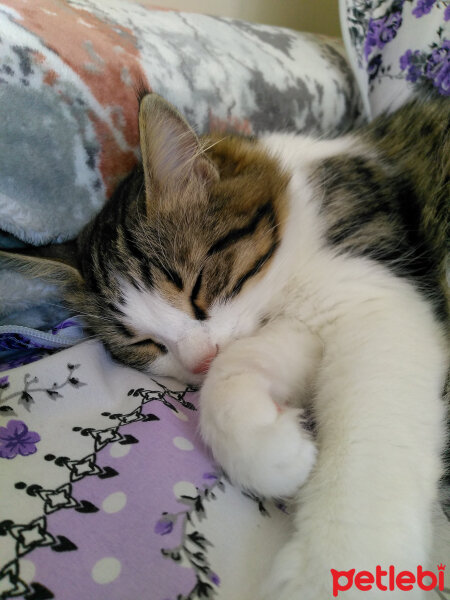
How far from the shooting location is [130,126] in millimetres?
1097

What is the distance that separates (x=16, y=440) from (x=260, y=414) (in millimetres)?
389

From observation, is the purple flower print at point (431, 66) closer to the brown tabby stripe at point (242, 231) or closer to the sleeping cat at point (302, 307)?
the sleeping cat at point (302, 307)

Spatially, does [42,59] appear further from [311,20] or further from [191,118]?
[311,20]

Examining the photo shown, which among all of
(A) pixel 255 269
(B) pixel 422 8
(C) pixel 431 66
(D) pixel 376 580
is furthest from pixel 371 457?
(B) pixel 422 8

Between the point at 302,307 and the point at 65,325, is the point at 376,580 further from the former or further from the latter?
the point at 65,325

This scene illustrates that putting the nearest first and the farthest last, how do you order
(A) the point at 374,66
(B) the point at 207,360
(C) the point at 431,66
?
(B) the point at 207,360, (C) the point at 431,66, (A) the point at 374,66

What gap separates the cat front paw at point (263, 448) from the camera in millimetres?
644

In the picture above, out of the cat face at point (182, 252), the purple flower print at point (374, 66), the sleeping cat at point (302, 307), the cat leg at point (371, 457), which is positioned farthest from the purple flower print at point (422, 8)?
the cat leg at point (371, 457)

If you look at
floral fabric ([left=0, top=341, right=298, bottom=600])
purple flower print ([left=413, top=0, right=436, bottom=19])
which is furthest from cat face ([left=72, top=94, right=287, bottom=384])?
purple flower print ([left=413, top=0, right=436, bottom=19])

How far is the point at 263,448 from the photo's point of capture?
0.64m

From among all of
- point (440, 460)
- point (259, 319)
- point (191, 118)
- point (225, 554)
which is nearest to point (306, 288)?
point (259, 319)

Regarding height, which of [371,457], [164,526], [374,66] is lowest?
[164,526]

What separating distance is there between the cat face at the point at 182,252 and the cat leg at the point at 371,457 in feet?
0.71

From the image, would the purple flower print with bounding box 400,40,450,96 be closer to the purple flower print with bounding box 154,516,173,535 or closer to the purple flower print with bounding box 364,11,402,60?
the purple flower print with bounding box 364,11,402,60
